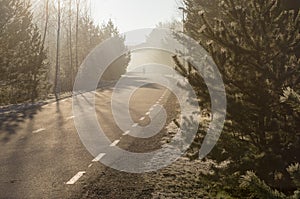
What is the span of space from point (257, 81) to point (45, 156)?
6.14 meters

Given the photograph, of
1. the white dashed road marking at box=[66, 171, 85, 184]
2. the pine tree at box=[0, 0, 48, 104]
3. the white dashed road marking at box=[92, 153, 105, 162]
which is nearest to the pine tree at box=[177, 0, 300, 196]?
the white dashed road marking at box=[66, 171, 85, 184]

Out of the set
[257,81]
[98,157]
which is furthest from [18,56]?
[257,81]

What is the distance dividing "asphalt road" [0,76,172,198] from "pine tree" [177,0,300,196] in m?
2.92

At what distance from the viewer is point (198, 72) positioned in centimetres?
612

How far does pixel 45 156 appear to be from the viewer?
1038 cm

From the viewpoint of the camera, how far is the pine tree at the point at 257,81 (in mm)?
5676

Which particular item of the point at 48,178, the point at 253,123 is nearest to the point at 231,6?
the point at 253,123

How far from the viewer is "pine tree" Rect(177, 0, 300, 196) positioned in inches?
223

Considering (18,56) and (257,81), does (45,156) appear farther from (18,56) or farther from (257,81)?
(18,56)

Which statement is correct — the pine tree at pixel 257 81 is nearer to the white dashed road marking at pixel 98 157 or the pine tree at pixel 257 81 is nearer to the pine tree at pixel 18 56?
the white dashed road marking at pixel 98 157

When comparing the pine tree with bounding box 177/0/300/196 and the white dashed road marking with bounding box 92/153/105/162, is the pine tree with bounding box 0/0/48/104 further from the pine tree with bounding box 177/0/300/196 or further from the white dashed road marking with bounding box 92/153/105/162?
the pine tree with bounding box 177/0/300/196

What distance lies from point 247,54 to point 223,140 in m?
1.29

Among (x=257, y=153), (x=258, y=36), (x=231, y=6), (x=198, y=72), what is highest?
(x=231, y=6)

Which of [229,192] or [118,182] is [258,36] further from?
[118,182]
